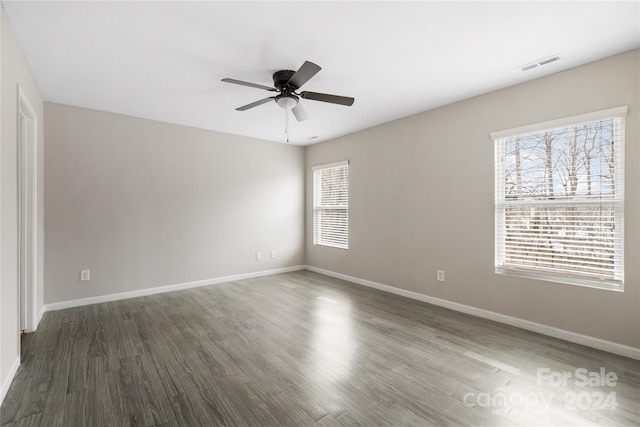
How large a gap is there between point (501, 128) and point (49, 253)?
214 inches

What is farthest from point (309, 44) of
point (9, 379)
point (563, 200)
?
point (9, 379)

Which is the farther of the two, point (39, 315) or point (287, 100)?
point (39, 315)

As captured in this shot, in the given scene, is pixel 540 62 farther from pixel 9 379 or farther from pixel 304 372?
pixel 9 379

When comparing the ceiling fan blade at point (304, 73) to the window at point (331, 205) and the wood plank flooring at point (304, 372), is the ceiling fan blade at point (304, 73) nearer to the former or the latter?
the wood plank flooring at point (304, 372)

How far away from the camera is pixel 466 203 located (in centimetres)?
353

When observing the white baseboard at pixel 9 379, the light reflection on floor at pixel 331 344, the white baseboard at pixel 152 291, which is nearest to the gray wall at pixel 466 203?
the light reflection on floor at pixel 331 344

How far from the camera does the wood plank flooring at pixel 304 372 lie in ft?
5.85

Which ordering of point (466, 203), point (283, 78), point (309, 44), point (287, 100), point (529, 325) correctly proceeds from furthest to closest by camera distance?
point (466, 203)
point (529, 325)
point (287, 100)
point (283, 78)
point (309, 44)

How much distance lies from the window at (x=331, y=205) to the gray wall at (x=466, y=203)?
19cm

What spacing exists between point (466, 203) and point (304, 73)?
2.41 metres

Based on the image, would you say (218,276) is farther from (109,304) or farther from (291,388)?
(291,388)

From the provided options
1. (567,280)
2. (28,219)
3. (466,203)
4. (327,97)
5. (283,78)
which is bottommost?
(567,280)

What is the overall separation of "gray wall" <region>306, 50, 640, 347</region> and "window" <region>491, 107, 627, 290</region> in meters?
0.08

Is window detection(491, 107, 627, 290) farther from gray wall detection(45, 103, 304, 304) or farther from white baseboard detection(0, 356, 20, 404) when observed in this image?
white baseboard detection(0, 356, 20, 404)
